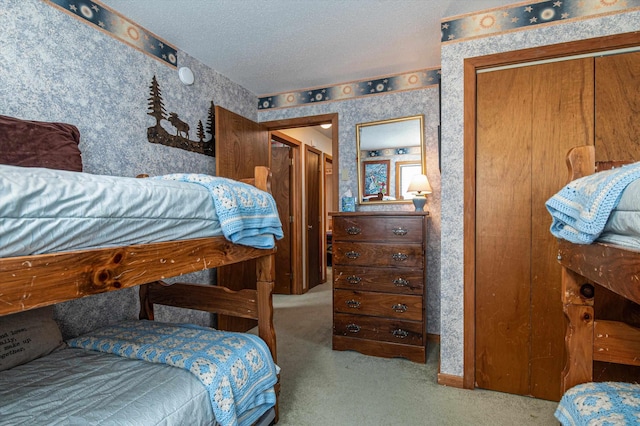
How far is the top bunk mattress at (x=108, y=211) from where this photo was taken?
0.71 metres

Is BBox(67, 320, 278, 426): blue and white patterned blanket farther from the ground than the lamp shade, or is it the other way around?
the lamp shade

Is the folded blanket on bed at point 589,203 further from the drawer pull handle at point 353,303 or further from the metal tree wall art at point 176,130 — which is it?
the metal tree wall art at point 176,130

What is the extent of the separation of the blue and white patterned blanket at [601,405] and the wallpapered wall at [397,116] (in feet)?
6.23

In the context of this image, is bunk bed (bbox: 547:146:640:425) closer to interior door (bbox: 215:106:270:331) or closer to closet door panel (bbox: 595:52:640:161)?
closet door panel (bbox: 595:52:640:161)

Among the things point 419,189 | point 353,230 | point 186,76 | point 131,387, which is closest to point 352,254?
point 353,230

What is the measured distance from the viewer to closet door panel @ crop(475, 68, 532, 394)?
6.46 ft

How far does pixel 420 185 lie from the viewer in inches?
108

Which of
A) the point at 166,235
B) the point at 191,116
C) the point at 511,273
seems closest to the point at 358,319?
the point at 511,273

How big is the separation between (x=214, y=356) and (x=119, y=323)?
817mm

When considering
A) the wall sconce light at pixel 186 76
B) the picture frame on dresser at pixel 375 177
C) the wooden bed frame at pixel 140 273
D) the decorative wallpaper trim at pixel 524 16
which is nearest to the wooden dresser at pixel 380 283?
the picture frame on dresser at pixel 375 177

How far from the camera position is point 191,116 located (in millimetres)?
2691

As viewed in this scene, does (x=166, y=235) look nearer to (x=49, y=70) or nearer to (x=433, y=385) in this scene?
(x=49, y=70)

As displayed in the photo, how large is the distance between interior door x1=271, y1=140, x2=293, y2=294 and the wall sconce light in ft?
6.41

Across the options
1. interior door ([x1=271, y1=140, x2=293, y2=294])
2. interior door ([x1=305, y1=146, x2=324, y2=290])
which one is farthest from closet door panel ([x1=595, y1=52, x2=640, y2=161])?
interior door ([x1=305, y1=146, x2=324, y2=290])
